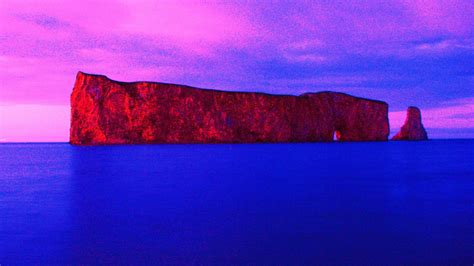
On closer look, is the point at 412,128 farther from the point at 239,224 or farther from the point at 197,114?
the point at 239,224

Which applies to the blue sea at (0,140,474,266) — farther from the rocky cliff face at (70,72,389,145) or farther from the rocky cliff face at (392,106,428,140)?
the rocky cliff face at (392,106,428,140)

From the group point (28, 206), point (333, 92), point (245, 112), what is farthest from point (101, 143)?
point (28, 206)

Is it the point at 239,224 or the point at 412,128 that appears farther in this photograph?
the point at 412,128

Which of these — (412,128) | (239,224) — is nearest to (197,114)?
(412,128)

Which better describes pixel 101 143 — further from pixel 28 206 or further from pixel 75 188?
pixel 28 206

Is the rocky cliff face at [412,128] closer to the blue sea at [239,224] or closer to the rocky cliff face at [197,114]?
the rocky cliff face at [197,114]

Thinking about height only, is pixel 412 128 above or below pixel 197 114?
below

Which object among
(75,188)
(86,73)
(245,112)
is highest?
(86,73)
